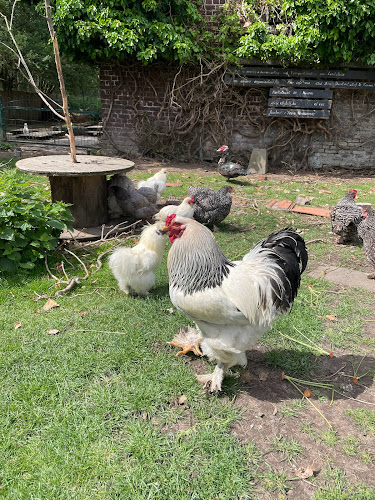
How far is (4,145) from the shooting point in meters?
12.6

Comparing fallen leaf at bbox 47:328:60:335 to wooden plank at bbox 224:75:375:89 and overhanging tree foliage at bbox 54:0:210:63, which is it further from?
wooden plank at bbox 224:75:375:89

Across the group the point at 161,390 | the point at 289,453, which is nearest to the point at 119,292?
the point at 161,390

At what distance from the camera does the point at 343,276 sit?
185 inches

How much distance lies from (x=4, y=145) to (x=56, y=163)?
29.3ft

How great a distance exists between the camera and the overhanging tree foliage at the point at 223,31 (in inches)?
377

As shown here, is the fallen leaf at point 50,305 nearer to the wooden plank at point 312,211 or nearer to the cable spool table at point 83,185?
the cable spool table at point 83,185

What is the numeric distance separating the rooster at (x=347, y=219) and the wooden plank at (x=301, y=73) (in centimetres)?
683

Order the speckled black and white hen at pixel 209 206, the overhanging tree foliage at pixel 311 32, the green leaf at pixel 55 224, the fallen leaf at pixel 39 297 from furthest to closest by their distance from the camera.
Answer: the overhanging tree foliage at pixel 311 32 < the speckled black and white hen at pixel 209 206 < the green leaf at pixel 55 224 < the fallen leaf at pixel 39 297

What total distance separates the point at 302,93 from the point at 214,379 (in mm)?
10716

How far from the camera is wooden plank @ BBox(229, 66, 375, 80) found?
10508 mm

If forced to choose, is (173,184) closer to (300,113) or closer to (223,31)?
(300,113)

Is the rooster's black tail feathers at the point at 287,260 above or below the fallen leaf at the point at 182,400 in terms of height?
above

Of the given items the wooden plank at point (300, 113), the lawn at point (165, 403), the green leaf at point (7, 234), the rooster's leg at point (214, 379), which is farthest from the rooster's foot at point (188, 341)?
the wooden plank at point (300, 113)

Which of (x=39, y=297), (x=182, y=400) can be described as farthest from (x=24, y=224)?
(x=182, y=400)
